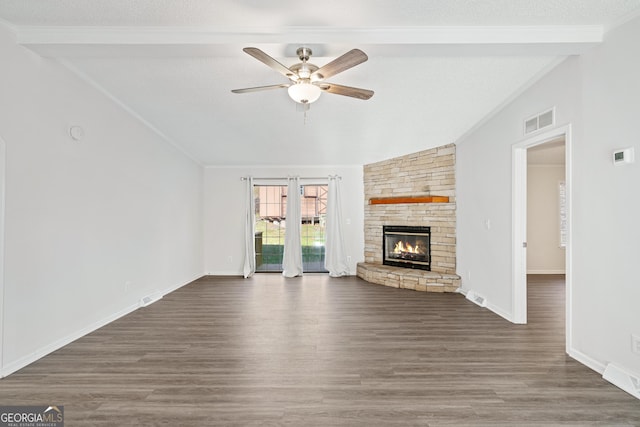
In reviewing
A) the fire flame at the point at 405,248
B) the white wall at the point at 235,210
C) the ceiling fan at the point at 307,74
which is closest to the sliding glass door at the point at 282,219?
the white wall at the point at 235,210

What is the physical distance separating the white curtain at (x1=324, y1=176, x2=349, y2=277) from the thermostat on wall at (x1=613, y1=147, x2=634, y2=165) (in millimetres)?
4660

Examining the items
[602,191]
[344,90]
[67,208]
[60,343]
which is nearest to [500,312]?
[602,191]

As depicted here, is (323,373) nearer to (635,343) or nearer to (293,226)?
A: (635,343)

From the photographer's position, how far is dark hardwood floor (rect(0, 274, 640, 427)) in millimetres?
2027

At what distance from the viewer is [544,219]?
22.3 ft

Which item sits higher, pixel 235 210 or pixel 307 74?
pixel 307 74

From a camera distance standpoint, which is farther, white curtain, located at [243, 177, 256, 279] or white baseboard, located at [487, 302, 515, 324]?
white curtain, located at [243, 177, 256, 279]

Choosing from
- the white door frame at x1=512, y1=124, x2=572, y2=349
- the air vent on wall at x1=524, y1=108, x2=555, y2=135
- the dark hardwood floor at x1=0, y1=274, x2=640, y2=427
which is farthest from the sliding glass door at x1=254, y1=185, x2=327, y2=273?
the air vent on wall at x1=524, y1=108, x2=555, y2=135

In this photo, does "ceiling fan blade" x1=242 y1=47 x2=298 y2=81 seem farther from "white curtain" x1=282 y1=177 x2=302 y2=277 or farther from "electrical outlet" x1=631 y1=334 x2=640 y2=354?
"white curtain" x1=282 y1=177 x2=302 y2=277

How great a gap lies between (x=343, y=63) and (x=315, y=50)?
0.53 metres

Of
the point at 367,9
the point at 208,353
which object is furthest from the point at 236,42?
the point at 208,353

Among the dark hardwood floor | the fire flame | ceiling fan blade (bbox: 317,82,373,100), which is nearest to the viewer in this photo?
the dark hardwood floor

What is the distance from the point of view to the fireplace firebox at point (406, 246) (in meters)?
5.73

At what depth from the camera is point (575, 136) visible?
9.25ft
